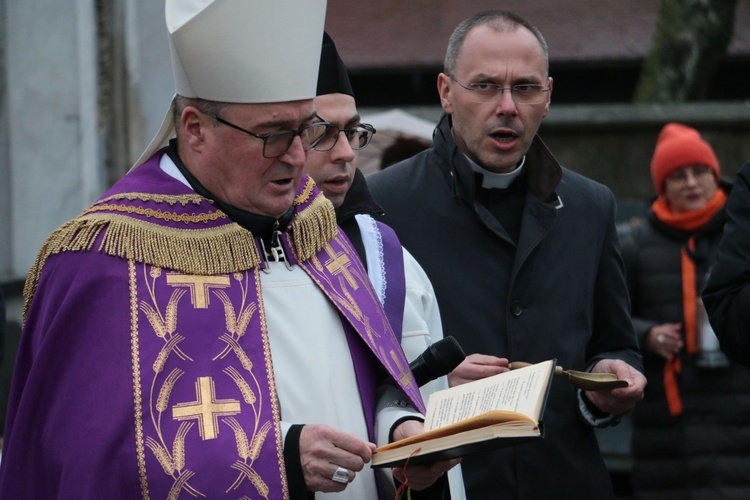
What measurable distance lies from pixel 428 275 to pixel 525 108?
63 centimetres

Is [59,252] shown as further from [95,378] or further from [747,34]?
[747,34]

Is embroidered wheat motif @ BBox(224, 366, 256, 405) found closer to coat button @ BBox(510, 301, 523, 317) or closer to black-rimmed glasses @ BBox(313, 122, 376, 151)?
black-rimmed glasses @ BBox(313, 122, 376, 151)

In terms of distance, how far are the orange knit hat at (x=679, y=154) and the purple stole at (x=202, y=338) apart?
3463mm

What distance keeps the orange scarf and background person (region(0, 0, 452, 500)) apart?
317 centimetres

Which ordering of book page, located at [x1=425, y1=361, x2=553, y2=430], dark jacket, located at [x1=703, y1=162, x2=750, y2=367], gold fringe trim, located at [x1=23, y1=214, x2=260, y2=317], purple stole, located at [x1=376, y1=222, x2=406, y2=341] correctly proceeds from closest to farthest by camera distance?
book page, located at [x1=425, y1=361, x2=553, y2=430] → gold fringe trim, located at [x1=23, y1=214, x2=260, y2=317] → purple stole, located at [x1=376, y1=222, x2=406, y2=341] → dark jacket, located at [x1=703, y1=162, x2=750, y2=367]

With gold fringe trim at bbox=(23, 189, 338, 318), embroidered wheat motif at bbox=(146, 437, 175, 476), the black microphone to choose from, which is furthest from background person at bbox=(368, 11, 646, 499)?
embroidered wheat motif at bbox=(146, 437, 175, 476)

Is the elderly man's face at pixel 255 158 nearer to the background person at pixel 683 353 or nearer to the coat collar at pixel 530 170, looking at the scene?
the coat collar at pixel 530 170

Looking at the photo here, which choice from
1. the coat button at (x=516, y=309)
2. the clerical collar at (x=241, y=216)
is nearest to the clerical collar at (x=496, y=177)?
the coat button at (x=516, y=309)

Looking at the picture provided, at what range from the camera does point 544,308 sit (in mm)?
4309

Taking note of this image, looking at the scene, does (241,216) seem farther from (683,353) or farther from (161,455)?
(683,353)

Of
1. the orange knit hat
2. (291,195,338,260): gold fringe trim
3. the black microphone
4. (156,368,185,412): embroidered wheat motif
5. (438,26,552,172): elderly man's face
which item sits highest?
the orange knit hat

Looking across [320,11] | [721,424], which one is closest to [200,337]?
[320,11]

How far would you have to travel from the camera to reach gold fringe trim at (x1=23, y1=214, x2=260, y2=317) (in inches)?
126

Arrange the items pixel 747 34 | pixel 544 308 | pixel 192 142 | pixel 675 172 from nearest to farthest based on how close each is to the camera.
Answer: pixel 192 142 → pixel 544 308 → pixel 675 172 → pixel 747 34
